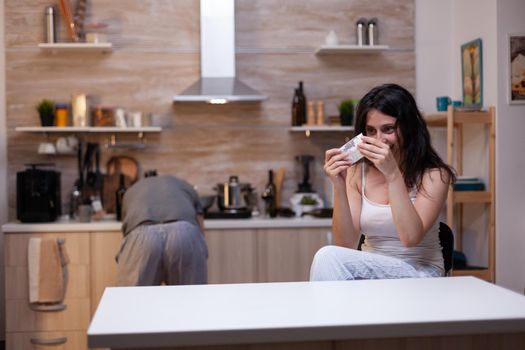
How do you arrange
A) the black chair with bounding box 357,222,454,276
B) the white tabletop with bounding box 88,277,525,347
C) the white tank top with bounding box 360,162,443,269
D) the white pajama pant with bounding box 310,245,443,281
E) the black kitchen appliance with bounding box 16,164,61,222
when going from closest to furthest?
the white tabletop with bounding box 88,277,525,347 → the white pajama pant with bounding box 310,245,443,281 → the white tank top with bounding box 360,162,443,269 → the black chair with bounding box 357,222,454,276 → the black kitchen appliance with bounding box 16,164,61,222

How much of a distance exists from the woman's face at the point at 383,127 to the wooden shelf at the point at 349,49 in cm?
250

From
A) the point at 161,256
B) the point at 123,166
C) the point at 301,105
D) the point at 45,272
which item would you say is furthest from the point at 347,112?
the point at 45,272

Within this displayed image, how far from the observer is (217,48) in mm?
Result: 5062

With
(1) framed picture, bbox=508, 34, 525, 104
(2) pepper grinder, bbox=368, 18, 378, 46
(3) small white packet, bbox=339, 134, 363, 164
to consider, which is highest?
(2) pepper grinder, bbox=368, 18, 378, 46

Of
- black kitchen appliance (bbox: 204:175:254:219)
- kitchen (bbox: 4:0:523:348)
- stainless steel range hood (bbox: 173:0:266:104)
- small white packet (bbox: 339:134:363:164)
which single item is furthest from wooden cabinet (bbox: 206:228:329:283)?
small white packet (bbox: 339:134:363:164)

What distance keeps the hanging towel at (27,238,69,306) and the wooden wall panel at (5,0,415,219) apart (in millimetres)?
682

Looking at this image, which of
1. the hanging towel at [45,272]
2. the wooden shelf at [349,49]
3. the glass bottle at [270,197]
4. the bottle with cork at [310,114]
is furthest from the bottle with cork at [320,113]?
the hanging towel at [45,272]

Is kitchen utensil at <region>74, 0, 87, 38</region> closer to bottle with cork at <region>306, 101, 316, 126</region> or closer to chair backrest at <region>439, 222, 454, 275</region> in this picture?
bottle with cork at <region>306, 101, 316, 126</region>

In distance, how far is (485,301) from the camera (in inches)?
76.4

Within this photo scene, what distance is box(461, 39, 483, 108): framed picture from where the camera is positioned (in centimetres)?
480

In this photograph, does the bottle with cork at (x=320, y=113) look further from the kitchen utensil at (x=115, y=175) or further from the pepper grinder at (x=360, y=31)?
the kitchen utensil at (x=115, y=175)

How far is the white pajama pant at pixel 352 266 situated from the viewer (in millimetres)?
2320

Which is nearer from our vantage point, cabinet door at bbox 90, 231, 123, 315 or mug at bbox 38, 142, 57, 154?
cabinet door at bbox 90, 231, 123, 315

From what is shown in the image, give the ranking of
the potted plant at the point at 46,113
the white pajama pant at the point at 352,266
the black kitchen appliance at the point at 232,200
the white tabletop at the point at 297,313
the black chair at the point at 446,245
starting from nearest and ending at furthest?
the white tabletop at the point at 297,313
the white pajama pant at the point at 352,266
the black chair at the point at 446,245
the black kitchen appliance at the point at 232,200
the potted plant at the point at 46,113
